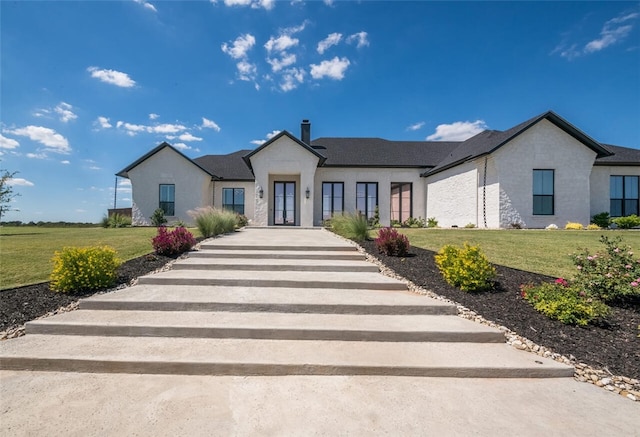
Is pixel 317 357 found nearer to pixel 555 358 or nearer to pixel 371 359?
pixel 371 359

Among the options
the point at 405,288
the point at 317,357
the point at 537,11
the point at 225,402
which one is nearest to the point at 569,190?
the point at 537,11

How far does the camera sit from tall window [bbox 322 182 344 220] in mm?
18422

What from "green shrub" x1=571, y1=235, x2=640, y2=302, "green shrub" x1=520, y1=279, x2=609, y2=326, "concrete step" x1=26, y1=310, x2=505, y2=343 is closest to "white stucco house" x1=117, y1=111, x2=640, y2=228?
"green shrub" x1=571, y1=235, x2=640, y2=302

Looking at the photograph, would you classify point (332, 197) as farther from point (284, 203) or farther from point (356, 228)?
point (356, 228)

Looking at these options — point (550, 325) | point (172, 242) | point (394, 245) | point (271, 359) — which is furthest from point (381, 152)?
point (271, 359)

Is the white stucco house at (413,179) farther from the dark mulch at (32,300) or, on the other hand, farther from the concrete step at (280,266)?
the dark mulch at (32,300)

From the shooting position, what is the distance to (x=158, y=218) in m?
17.6

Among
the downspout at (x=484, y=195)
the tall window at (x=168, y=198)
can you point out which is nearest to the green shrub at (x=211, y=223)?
the tall window at (x=168, y=198)

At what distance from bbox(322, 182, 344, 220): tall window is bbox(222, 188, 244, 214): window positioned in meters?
6.12

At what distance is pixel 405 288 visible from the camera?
5281mm

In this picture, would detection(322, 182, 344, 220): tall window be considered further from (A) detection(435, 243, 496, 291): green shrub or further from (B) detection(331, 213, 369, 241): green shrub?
(A) detection(435, 243, 496, 291): green shrub

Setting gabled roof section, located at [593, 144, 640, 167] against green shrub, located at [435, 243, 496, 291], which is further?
gabled roof section, located at [593, 144, 640, 167]

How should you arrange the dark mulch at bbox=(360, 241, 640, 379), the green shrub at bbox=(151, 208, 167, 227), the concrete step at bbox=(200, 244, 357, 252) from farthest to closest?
the green shrub at bbox=(151, 208, 167, 227), the concrete step at bbox=(200, 244, 357, 252), the dark mulch at bbox=(360, 241, 640, 379)

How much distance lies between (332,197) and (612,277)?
14726 mm
